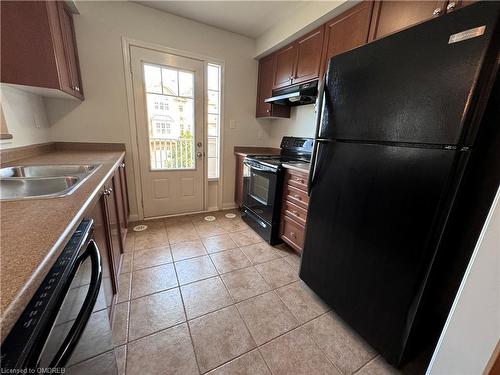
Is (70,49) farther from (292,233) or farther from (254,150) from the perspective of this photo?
(292,233)

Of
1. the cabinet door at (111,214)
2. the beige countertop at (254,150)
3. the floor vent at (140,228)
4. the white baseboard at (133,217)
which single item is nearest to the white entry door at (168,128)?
the white baseboard at (133,217)

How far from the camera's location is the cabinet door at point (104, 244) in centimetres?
102

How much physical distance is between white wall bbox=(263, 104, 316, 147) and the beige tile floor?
5.03ft

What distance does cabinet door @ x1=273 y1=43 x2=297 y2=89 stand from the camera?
2.37 metres

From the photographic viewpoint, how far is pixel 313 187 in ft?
4.83

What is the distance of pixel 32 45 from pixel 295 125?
8.19ft

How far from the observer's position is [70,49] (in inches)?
75.0

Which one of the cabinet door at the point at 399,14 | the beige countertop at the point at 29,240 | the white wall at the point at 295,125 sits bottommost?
the beige countertop at the point at 29,240

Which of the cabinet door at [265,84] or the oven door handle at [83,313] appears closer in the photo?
the oven door handle at [83,313]

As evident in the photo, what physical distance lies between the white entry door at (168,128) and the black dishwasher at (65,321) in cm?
205

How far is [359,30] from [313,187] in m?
1.31

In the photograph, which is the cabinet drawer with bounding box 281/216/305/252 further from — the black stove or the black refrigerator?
the black refrigerator

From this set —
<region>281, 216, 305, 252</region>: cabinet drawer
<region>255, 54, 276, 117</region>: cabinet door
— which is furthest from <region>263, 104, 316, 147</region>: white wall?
<region>281, 216, 305, 252</region>: cabinet drawer

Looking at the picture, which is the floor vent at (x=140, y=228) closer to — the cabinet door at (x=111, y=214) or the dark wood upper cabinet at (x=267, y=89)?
the cabinet door at (x=111, y=214)
